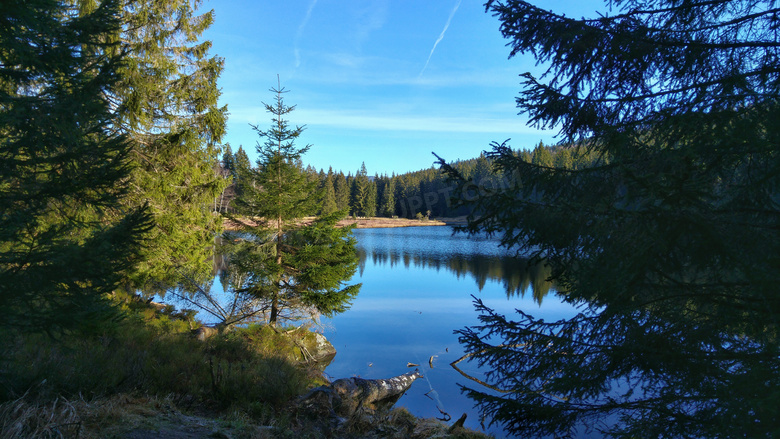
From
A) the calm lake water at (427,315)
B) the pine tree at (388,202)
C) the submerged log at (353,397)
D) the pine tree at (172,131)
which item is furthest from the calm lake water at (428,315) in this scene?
the pine tree at (388,202)

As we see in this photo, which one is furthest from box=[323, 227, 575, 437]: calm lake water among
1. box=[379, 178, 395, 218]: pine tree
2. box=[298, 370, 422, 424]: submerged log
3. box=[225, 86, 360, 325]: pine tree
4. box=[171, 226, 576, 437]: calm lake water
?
box=[379, 178, 395, 218]: pine tree

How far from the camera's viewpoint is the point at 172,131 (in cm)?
1063

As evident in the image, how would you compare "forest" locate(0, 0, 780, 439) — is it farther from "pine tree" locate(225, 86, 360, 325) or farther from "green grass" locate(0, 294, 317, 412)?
"pine tree" locate(225, 86, 360, 325)

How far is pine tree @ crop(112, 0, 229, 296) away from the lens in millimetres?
10086

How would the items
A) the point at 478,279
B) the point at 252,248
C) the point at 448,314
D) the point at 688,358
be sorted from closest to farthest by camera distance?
the point at 688,358, the point at 252,248, the point at 448,314, the point at 478,279

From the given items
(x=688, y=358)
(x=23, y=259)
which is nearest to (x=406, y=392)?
(x=688, y=358)

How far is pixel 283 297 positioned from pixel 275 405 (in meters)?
6.09

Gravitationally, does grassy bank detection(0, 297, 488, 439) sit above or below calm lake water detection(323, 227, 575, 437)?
above

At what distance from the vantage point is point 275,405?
5242 mm

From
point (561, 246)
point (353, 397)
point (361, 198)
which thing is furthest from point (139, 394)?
point (361, 198)

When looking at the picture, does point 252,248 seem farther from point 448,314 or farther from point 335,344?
point 448,314

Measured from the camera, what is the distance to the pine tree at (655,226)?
239 cm

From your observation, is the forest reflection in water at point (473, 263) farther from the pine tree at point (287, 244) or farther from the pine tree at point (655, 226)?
the pine tree at point (655, 226)

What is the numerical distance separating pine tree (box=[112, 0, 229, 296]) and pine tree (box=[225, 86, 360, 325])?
146 centimetres
